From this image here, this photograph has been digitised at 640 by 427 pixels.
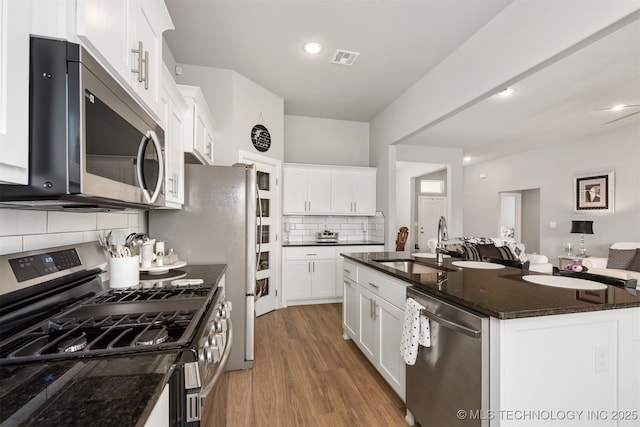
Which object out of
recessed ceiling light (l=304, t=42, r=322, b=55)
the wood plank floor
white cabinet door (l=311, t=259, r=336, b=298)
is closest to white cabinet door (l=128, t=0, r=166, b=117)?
the wood plank floor

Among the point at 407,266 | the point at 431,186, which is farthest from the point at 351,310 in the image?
the point at 431,186

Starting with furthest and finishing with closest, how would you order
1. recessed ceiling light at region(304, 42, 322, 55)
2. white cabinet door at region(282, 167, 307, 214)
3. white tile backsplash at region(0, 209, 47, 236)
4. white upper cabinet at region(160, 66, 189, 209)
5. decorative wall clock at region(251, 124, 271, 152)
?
white cabinet door at region(282, 167, 307, 214), decorative wall clock at region(251, 124, 271, 152), recessed ceiling light at region(304, 42, 322, 55), white upper cabinet at region(160, 66, 189, 209), white tile backsplash at region(0, 209, 47, 236)

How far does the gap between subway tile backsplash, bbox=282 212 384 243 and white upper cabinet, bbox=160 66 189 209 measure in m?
2.45

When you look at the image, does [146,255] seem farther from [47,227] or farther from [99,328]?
[99,328]

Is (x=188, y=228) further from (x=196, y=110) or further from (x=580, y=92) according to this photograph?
(x=580, y=92)

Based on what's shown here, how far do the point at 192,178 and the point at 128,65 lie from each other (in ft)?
4.33

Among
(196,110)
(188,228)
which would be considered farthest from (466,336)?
(196,110)

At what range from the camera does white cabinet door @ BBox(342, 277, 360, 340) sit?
2627mm

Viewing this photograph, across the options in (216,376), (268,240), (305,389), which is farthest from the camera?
(268,240)

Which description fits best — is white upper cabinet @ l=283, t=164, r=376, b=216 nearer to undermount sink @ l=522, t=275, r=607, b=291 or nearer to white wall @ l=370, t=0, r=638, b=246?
white wall @ l=370, t=0, r=638, b=246

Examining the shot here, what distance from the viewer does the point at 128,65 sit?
1.07 m

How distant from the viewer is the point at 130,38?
1101 millimetres

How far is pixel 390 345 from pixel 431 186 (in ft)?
23.6

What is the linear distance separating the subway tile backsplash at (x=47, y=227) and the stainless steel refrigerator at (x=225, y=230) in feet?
1.69
